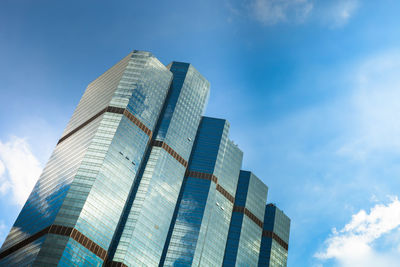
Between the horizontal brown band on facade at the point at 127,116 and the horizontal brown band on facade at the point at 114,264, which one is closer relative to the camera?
the horizontal brown band on facade at the point at 114,264

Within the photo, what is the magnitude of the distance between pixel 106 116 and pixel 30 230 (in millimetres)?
53696

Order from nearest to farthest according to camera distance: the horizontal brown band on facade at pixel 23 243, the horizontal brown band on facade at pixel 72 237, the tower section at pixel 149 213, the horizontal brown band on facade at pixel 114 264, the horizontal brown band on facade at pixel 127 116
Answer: the horizontal brown band on facade at pixel 72 237 → the horizontal brown band on facade at pixel 23 243 → the horizontal brown band on facade at pixel 114 264 → the tower section at pixel 149 213 → the horizontal brown band on facade at pixel 127 116

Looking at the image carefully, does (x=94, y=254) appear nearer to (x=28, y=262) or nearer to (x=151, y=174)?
(x=28, y=262)

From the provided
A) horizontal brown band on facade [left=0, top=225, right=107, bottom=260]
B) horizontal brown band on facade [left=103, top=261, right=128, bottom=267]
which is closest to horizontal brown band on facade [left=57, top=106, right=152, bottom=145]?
horizontal brown band on facade [left=0, top=225, right=107, bottom=260]

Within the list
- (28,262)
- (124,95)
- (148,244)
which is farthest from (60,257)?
(124,95)

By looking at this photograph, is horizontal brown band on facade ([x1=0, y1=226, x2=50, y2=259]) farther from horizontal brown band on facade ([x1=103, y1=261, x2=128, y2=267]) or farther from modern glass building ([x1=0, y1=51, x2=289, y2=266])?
horizontal brown band on facade ([x1=103, y1=261, x2=128, y2=267])

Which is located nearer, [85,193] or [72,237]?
[72,237]

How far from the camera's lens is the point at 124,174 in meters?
178

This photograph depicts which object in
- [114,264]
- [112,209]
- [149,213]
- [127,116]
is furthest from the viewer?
[127,116]

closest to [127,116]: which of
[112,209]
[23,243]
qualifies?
[112,209]

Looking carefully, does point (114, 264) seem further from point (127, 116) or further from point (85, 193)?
point (127, 116)

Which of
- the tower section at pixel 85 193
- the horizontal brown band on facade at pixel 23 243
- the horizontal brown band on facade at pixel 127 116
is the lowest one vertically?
the horizontal brown band on facade at pixel 23 243

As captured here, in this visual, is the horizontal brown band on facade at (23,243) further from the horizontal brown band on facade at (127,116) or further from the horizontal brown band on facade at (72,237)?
the horizontal brown band on facade at (127,116)

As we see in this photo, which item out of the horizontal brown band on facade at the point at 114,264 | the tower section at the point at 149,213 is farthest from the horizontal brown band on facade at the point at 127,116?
the horizontal brown band on facade at the point at 114,264
